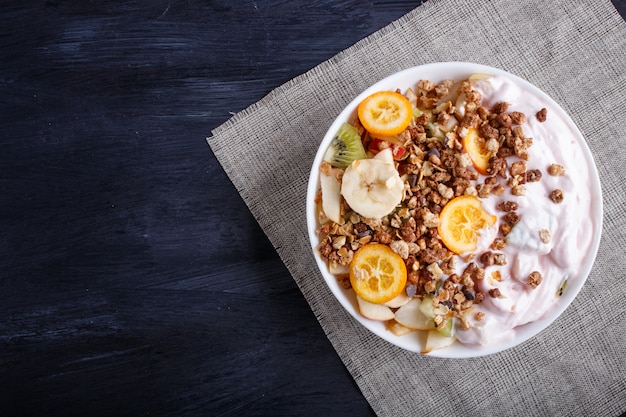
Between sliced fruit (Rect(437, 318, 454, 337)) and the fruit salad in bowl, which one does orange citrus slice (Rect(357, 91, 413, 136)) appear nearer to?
the fruit salad in bowl

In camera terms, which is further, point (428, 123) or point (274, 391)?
point (274, 391)

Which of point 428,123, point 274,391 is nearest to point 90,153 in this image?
point 274,391

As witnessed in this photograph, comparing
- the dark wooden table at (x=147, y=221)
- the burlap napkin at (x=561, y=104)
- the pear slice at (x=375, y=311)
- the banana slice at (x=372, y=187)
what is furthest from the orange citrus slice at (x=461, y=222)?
the dark wooden table at (x=147, y=221)

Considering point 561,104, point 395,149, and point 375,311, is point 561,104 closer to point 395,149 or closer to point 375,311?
point 395,149

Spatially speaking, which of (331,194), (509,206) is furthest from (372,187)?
(509,206)

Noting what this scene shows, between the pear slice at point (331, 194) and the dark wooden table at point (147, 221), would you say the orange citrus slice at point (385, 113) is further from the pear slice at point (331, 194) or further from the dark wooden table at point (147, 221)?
the dark wooden table at point (147, 221)

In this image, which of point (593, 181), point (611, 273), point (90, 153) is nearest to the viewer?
point (593, 181)

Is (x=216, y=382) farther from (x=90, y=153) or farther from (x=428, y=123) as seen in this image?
(x=428, y=123)
